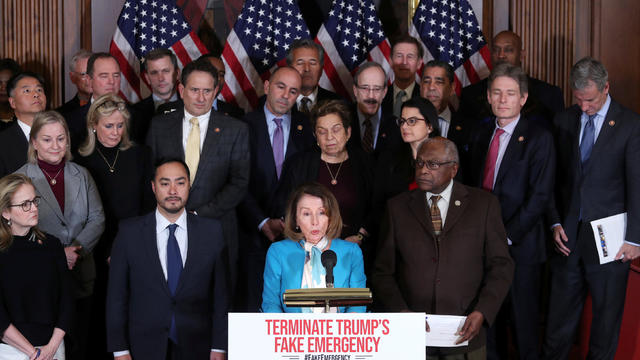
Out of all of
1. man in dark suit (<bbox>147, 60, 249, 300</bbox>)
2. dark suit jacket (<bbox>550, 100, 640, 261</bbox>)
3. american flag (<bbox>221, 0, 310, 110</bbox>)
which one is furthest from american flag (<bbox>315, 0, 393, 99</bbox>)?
dark suit jacket (<bbox>550, 100, 640, 261</bbox>)

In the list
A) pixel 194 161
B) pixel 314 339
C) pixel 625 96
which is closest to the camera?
pixel 314 339

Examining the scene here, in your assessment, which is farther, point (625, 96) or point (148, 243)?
point (625, 96)

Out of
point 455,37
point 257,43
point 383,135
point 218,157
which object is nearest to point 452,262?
point 383,135

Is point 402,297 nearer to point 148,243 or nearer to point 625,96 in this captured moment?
point 148,243

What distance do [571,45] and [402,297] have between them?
132 inches

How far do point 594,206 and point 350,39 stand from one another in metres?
2.76

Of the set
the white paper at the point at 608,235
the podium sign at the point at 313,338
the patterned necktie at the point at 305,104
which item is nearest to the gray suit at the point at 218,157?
the patterned necktie at the point at 305,104

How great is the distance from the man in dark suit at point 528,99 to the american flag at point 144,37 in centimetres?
240

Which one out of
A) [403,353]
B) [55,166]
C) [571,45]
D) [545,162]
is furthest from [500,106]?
[55,166]

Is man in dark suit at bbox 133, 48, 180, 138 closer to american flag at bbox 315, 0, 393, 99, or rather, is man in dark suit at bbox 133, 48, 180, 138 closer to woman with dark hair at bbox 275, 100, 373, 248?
woman with dark hair at bbox 275, 100, 373, 248

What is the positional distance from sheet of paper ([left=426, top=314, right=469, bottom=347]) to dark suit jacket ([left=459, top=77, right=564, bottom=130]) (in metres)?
1.94

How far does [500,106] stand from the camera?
15.2ft

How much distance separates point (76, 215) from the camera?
444cm

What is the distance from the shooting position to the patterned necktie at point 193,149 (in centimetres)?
486
